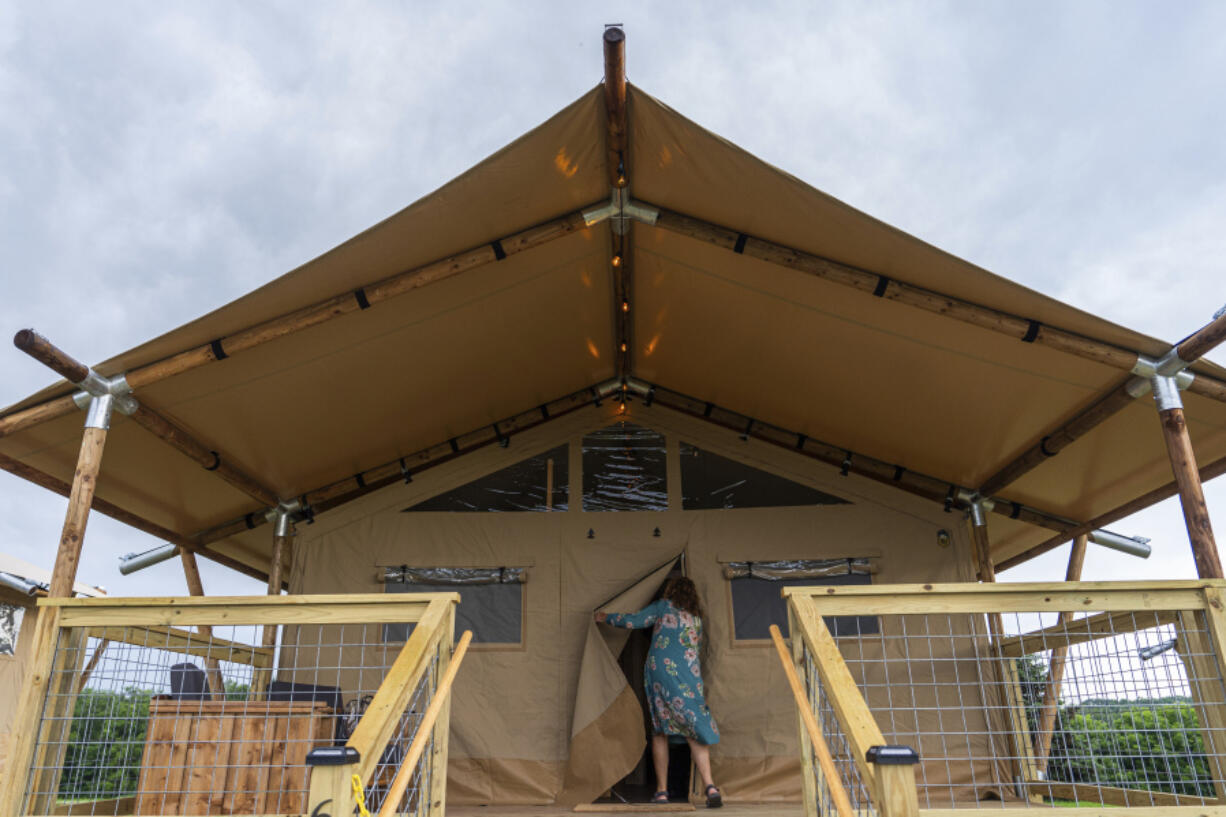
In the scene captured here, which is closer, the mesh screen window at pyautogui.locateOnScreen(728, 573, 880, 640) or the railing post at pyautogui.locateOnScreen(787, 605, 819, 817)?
the railing post at pyautogui.locateOnScreen(787, 605, 819, 817)

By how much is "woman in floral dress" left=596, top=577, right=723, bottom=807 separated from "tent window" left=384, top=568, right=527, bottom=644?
76 centimetres

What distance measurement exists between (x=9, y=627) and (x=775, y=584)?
8861 millimetres

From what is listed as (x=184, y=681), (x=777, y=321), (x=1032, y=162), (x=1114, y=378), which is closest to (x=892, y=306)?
(x=777, y=321)

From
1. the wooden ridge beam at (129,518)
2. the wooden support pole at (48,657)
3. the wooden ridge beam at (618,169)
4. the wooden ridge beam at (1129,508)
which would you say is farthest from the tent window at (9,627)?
the wooden ridge beam at (1129,508)

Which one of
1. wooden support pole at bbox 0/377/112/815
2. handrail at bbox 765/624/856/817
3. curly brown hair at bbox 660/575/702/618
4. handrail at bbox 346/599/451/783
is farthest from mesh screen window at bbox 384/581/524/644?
handrail at bbox 765/624/856/817

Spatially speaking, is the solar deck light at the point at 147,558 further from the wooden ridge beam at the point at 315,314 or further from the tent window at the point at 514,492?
the wooden ridge beam at the point at 315,314

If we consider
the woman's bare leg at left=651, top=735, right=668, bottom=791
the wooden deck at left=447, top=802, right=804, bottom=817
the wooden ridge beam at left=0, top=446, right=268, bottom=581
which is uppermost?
the wooden ridge beam at left=0, top=446, right=268, bottom=581

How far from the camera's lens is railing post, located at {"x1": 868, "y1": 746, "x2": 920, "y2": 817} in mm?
2008

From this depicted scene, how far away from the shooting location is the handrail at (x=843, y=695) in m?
2.21

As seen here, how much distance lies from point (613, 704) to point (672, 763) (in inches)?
48.4

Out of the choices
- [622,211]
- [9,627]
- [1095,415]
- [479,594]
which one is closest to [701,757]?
[479,594]

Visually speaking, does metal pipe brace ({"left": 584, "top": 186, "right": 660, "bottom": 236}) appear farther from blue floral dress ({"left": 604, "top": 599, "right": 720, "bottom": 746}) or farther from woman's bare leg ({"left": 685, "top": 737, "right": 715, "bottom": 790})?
woman's bare leg ({"left": 685, "top": 737, "right": 715, "bottom": 790})

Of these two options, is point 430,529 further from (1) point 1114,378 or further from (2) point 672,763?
(1) point 1114,378

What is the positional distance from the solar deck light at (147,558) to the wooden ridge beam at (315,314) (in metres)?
2.81
